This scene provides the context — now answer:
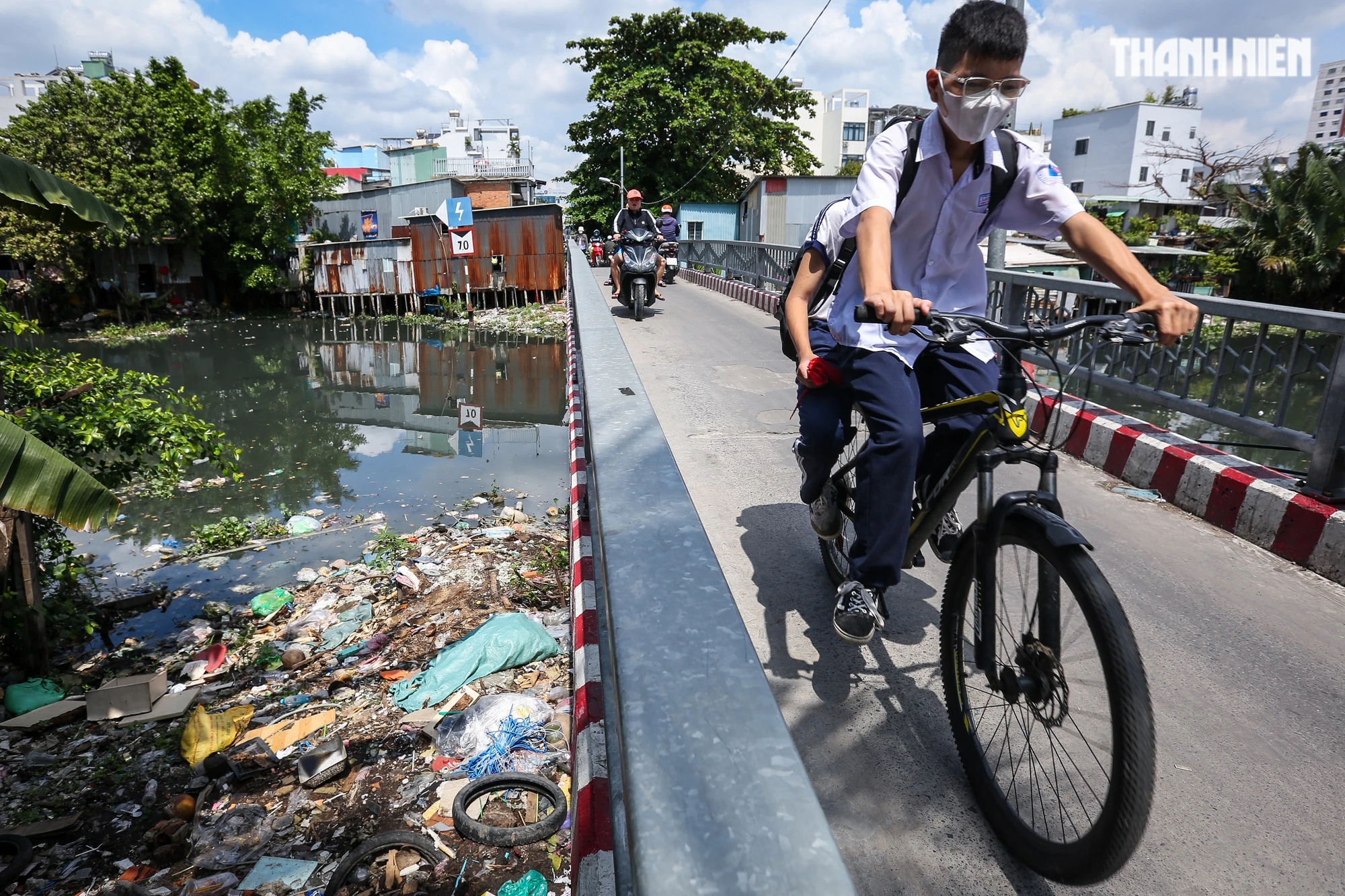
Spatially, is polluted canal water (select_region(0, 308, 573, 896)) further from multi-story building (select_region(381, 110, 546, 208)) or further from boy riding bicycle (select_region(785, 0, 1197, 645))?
multi-story building (select_region(381, 110, 546, 208))

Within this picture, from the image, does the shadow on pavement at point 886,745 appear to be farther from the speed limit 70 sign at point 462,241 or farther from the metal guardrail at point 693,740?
the speed limit 70 sign at point 462,241

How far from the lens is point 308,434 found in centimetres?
1291

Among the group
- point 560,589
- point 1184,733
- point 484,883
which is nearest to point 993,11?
point 1184,733

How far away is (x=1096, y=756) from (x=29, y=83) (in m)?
61.5

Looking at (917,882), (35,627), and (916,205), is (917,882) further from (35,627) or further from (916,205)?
(35,627)

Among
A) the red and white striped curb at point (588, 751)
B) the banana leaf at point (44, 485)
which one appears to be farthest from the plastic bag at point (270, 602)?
the red and white striped curb at point (588, 751)

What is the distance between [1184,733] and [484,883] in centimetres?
232

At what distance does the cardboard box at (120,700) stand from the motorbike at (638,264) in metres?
8.80

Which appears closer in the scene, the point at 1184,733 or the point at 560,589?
the point at 1184,733

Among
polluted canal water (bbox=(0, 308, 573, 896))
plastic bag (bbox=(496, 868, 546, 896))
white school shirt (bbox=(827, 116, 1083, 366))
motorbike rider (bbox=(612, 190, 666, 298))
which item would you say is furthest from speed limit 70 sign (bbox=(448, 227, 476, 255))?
plastic bag (bbox=(496, 868, 546, 896))

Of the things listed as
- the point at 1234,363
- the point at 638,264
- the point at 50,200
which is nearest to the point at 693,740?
the point at 1234,363

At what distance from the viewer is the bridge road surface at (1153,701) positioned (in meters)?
1.97

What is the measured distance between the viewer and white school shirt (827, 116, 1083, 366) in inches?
94.9

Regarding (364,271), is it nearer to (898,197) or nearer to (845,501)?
(845,501)
